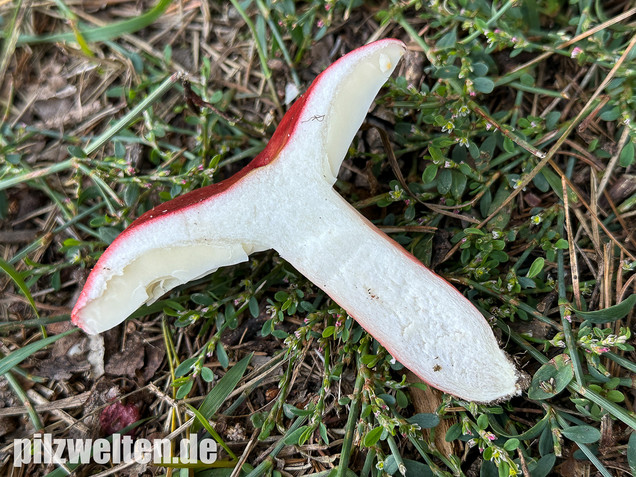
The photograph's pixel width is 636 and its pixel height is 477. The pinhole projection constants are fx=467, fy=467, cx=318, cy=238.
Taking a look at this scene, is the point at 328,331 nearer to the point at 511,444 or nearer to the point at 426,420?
the point at 426,420

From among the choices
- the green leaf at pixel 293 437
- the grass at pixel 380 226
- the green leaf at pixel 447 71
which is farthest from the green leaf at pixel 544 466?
the green leaf at pixel 447 71

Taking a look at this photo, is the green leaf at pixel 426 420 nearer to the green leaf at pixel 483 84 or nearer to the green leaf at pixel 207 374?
the green leaf at pixel 207 374

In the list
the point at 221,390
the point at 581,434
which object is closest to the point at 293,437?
the point at 221,390

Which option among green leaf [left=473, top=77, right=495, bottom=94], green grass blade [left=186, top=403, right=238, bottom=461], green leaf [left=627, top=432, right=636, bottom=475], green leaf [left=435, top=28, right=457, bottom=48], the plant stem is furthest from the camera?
green leaf [left=435, top=28, right=457, bottom=48]

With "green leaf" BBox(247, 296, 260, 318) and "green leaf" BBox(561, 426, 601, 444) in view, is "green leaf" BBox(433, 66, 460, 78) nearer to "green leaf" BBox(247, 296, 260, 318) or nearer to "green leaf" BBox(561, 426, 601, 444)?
"green leaf" BBox(247, 296, 260, 318)

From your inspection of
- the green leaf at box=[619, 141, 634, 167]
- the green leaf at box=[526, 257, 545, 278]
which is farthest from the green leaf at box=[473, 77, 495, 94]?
the green leaf at box=[526, 257, 545, 278]
